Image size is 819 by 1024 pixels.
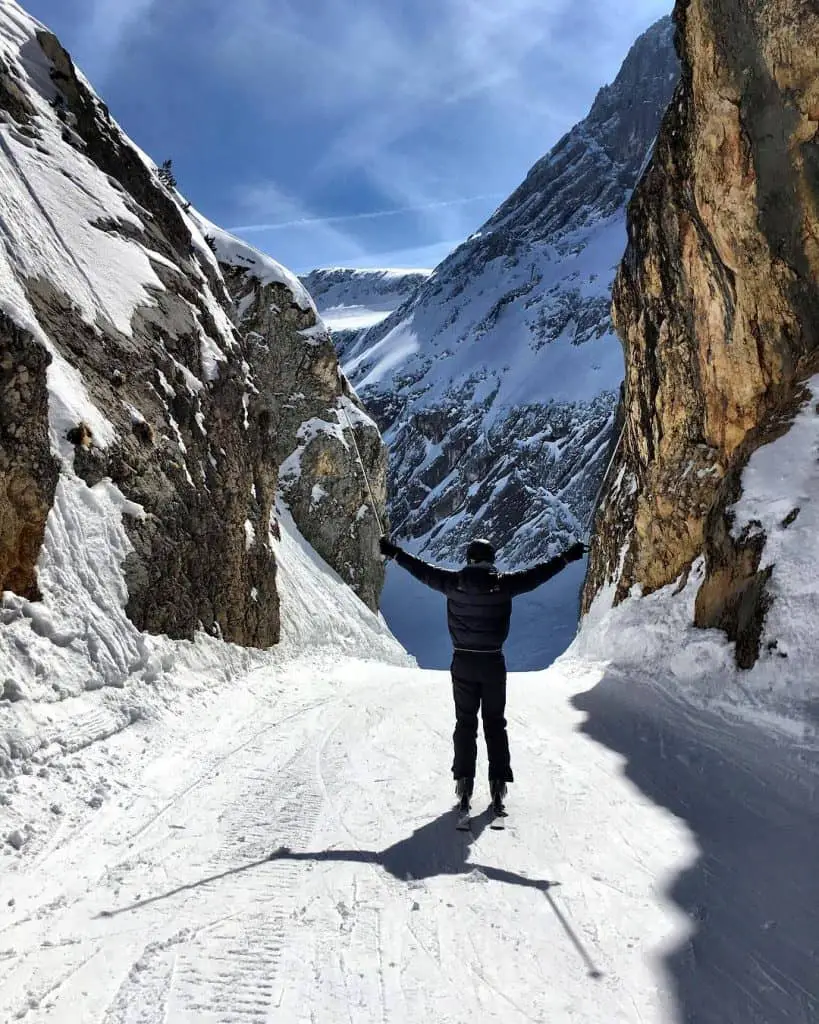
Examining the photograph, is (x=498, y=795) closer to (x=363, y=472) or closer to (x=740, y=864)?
(x=740, y=864)

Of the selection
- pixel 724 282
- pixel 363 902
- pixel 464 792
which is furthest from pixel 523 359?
pixel 363 902

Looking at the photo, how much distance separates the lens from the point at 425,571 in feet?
16.2

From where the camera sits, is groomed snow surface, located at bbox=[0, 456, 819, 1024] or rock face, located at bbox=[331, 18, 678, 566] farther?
rock face, located at bbox=[331, 18, 678, 566]

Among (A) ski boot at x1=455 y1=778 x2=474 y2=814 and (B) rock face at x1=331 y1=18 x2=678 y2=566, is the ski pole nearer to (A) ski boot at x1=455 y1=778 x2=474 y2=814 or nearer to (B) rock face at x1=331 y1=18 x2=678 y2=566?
(A) ski boot at x1=455 y1=778 x2=474 y2=814

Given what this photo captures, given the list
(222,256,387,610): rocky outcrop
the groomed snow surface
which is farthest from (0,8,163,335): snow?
(222,256,387,610): rocky outcrop

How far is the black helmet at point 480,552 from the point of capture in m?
4.82

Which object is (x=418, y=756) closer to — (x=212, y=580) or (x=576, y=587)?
(x=212, y=580)

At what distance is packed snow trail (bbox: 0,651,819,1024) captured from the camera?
2.57m

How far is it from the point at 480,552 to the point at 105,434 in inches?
271

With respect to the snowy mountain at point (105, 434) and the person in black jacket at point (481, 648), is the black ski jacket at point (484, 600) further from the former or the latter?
the snowy mountain at point (105, 434)

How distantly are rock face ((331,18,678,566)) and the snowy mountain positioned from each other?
82294mm

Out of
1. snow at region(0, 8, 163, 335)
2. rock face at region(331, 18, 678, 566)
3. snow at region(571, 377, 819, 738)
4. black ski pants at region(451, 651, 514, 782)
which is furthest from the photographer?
rock face at region(331, 18, 678, 566)

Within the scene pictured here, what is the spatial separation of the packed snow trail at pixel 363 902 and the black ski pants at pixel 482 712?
312 mm

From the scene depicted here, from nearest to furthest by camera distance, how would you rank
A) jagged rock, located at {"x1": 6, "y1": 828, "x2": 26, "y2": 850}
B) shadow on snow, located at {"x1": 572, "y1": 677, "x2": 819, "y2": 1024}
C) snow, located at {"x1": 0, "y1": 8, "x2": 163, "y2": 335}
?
shadow on snow, located at {"x1": 572, "y1": 677, "x2": 819, "y2": 1024} < jagged rock, located at {"x1": 6, "y1": 828, "x2": 26, "y2": 850} < snow, located at {"x1": 0, "y1": 8, "x2": 163, "y2": 335}
